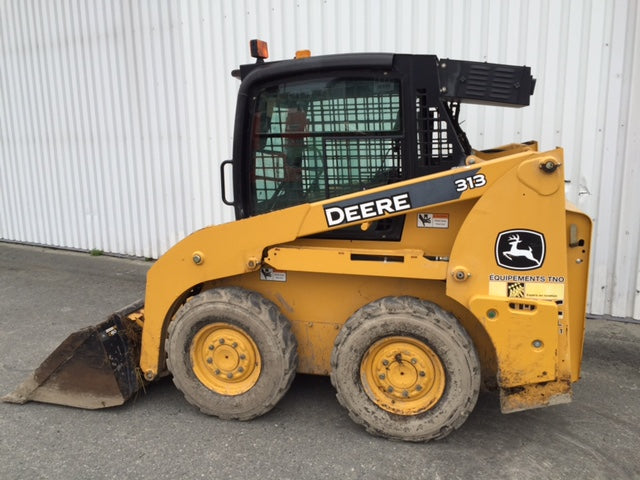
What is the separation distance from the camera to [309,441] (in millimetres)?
3178

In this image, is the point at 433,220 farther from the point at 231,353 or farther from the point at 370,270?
the point at 231,353

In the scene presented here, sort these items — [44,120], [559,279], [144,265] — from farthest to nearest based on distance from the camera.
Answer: [44,120]
[144,265]
[559,279]

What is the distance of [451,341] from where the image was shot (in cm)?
291

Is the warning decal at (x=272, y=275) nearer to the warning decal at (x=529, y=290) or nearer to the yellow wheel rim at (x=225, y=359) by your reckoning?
the yellow wheel rim at (x=225, y=359)

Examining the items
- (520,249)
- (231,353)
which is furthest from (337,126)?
(231,353)

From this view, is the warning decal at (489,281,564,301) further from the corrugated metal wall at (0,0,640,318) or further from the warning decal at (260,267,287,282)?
the corrugated metal wall at (0,0,640,318)

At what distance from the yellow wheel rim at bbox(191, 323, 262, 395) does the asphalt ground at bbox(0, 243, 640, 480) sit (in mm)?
252

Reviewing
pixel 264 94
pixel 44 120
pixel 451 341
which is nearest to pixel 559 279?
pixel 451 341

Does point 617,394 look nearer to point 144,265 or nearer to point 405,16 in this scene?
point 405,16

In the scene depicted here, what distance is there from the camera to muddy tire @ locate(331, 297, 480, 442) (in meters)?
2.93

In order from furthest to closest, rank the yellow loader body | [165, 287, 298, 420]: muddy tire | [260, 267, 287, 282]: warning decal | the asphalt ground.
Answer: [260, 267, 287, 282]: warning decal
[165, 287, 298, 420]: muddy tire
the asphalt ground
the yellow loader body

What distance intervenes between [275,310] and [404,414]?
984mm

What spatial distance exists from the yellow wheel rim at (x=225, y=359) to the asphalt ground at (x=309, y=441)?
0.83 ft

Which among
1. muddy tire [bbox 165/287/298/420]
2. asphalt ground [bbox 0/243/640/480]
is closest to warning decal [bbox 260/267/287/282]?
muddy tire [bbox 165/287/298/420]
